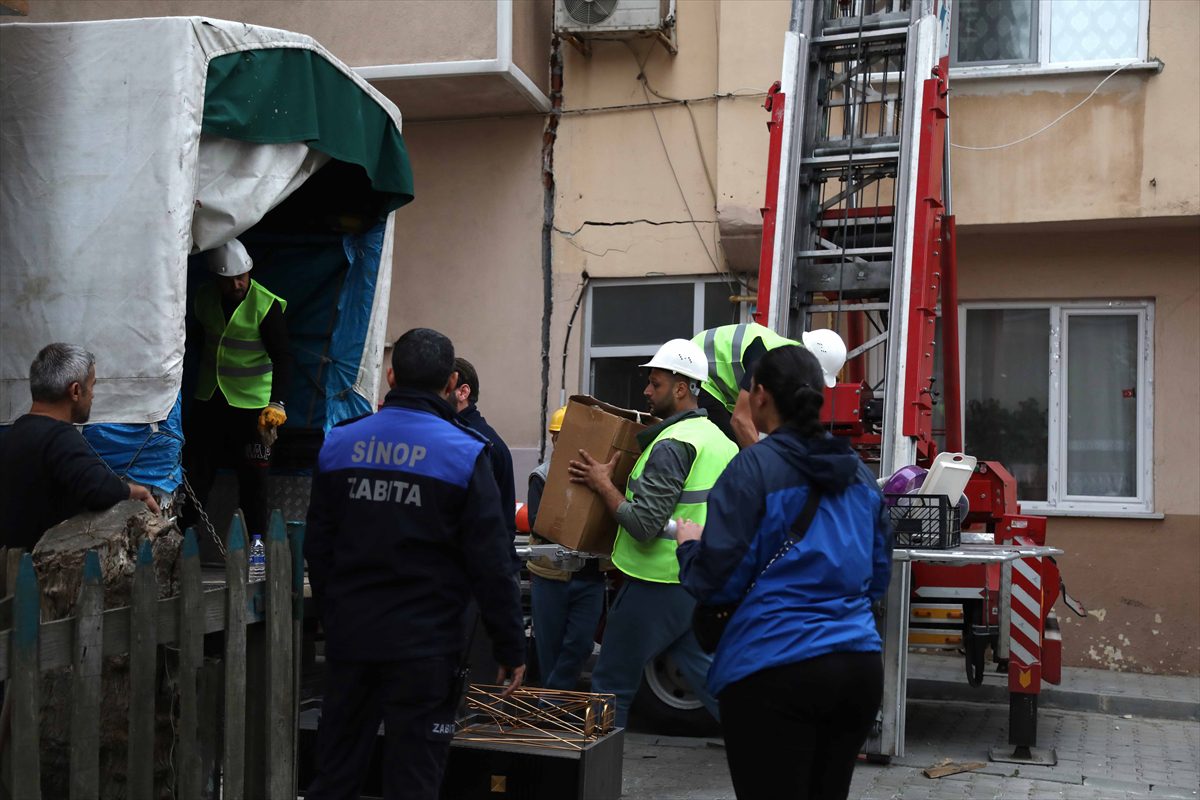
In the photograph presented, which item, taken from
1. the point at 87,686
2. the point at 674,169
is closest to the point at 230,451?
the point at 87,686

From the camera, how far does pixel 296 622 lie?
184 inches

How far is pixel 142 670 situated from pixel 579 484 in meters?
2.47

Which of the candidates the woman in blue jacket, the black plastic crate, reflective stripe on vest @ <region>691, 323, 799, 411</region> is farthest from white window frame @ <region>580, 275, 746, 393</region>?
the woman in blue jacket

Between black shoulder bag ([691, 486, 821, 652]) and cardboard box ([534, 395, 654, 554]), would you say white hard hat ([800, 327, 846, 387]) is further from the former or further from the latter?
black shoulder bag ([691, 486, 821, 652])

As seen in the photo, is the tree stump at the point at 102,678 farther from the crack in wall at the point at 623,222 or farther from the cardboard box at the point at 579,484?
the crack in wall at the point at 623,222

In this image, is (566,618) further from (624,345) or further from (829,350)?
(624,345)

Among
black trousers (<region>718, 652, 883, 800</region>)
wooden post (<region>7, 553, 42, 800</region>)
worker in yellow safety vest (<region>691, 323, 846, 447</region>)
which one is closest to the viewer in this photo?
wooden post (<region>7, 553, 42, 800</region>)

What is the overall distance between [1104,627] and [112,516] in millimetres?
8328

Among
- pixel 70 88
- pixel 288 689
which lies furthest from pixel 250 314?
pixel 288 689

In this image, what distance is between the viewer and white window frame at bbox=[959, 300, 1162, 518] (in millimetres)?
10773

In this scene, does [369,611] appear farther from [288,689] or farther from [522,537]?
[522,537]

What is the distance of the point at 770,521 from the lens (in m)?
3.72

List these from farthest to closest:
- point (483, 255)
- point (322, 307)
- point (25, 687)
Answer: point (483, 255), point (322, 307), point (25, 687)

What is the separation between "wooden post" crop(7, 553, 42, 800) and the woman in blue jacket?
1.66 meters
